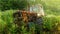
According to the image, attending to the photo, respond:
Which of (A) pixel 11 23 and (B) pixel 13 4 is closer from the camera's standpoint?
(A) pixel 11 23

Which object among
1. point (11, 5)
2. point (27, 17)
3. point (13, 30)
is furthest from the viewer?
point (11, 5)

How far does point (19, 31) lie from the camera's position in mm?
5746

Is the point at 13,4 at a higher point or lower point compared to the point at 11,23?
higher

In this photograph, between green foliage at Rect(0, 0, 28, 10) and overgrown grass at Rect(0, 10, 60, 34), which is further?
green foliage at Rect(0, 0, 28, 10)

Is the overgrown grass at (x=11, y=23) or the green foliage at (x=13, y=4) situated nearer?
the overgrown grass at (x=11, y=23)

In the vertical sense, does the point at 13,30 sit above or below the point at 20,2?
below

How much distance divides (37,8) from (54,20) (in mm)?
1278

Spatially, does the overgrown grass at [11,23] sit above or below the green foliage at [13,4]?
below

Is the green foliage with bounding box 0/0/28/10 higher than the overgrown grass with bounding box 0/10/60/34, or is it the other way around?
the green foliage with bounding box 0/0/28/10

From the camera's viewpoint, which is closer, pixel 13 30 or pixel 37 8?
pixel 13 30

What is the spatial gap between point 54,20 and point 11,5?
2.43 meters

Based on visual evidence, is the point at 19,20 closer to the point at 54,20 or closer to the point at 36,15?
the point at 36,15

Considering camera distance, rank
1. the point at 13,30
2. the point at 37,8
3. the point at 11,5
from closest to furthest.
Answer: the point at 13,30, the point at 37,8, the point at 11,5

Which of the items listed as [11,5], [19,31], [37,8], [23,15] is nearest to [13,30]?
[19,31]
